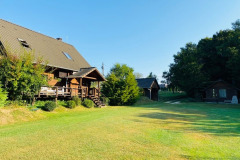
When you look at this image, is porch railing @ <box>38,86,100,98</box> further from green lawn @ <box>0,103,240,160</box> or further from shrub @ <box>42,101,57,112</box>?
green lawn @ <box>0,103,240,160</box>

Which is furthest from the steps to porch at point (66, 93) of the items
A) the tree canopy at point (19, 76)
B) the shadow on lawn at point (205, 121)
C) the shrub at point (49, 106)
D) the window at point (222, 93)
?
the window at point (222, 93)

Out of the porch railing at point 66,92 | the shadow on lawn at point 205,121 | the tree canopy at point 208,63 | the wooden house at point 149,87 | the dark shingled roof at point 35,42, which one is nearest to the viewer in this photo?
the shadow on lawn at point 205,121

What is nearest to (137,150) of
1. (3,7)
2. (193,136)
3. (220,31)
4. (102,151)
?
(102,151)

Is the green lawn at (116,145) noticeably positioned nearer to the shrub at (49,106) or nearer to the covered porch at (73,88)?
the shrub at (49,106)

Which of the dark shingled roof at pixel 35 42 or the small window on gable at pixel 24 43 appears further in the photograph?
the small window on gable at pixel 24 43

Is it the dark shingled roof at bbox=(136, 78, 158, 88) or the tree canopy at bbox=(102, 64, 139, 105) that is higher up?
the dark shingled roof at bbox=(136, 78, 158, 88)

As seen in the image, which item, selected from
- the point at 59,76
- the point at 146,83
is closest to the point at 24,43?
the point at 59,76

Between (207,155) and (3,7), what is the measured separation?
20.3 metres

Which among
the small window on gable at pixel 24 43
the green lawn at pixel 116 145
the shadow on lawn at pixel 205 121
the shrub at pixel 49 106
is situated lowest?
the shadow on lawn at pixel 205 121

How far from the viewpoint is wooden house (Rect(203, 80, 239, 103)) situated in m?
26.4

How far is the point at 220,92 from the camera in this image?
27.6 metres

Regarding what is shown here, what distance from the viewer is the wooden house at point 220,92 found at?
26375 millimetres

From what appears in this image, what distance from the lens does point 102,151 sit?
4543 millimetres

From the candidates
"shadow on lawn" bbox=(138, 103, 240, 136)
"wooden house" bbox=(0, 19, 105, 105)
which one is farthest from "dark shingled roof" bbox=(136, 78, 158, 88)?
"shadow on lawn" bbox=(138, 103, 240, 136)
